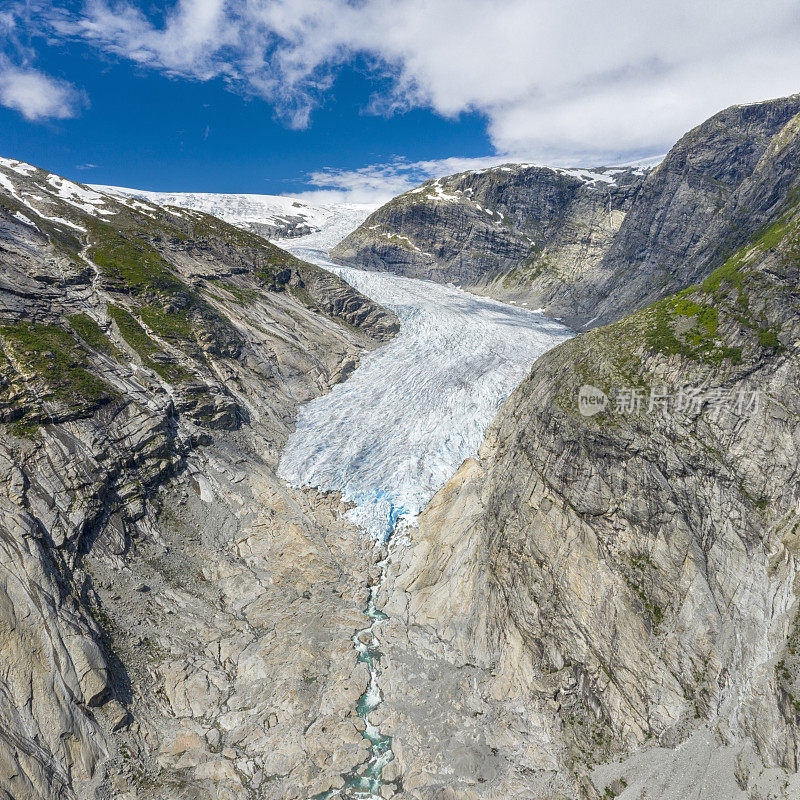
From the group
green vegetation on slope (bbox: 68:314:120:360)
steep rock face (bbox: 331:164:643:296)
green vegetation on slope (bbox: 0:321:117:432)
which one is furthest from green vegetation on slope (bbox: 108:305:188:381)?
steep rock face (bbox: 331:164:643:296)

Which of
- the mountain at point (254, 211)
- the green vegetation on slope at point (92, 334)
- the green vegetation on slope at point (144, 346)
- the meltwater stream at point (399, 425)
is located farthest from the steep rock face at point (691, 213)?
Answer: the mountain at point (254, 211)

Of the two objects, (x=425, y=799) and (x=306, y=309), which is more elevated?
(x=306, y=309)

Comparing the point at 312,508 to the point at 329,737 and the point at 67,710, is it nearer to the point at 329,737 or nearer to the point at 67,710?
the point at 329,737

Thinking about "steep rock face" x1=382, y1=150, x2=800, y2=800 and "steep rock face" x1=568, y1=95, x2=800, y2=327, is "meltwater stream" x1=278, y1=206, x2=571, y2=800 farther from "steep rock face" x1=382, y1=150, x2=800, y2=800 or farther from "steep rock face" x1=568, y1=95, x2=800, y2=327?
"steep rock face" x1=568, y1=95, x2=800, y2=327

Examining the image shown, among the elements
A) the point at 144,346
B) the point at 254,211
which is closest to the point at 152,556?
the point at 144,346

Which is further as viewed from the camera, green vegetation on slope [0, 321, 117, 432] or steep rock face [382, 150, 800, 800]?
green vegetation on slope [0, 321, 117, 432]

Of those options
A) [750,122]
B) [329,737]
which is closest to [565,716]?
[329,737]
